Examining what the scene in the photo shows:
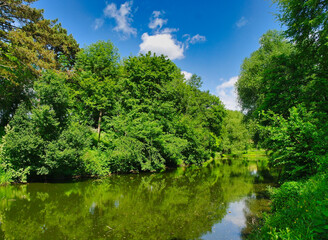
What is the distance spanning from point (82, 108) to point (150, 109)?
8.87 meters

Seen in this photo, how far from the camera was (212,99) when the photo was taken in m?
37.3

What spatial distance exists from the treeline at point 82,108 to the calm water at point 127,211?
9.39 feet

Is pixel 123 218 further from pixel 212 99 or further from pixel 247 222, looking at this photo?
pixel 212 99

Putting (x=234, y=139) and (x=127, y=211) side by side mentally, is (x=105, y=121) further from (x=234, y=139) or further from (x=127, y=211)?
(x=234, y=139)

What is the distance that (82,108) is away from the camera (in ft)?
76.8

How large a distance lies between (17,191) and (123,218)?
9.32m

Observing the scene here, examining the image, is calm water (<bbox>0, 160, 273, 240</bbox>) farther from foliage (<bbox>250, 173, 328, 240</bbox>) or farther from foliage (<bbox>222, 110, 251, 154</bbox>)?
foliage (<bbox>222, 110, 251, 154</bbox>)

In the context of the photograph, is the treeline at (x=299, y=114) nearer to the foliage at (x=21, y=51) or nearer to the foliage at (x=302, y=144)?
the foliage at (x=302, y=144)

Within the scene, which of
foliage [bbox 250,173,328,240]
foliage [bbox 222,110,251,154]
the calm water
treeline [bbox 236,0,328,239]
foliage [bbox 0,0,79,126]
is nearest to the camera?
foliage [bbox 250,173,328,240]

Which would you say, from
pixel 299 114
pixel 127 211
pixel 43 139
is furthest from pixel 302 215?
pixel 43 139

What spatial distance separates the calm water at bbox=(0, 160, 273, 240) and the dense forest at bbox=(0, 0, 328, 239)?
2052 millimetres

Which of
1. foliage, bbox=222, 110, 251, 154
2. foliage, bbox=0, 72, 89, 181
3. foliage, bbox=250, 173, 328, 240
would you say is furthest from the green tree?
foliage, bbox=222, 110, 251, 154

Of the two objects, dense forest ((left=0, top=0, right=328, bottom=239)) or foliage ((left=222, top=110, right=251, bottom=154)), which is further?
foliage ((left=222, top=110, right=251, bottom=154))

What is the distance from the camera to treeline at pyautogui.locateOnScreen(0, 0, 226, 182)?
561 inches
